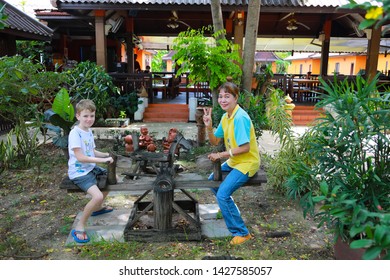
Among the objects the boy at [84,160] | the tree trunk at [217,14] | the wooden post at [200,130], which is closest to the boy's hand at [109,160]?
the boy at [84,160]

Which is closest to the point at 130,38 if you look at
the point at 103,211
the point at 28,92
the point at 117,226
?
the point at 28,92

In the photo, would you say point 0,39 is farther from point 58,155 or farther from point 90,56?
point 90,56

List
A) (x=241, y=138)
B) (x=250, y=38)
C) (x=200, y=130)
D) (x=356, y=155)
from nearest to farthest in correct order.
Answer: (x=356, y=155) → (x=241, y=138) → (x=250, y=38) → (x=200, y=130)

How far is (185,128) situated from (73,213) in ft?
16.7

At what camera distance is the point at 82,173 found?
3332 millimetres

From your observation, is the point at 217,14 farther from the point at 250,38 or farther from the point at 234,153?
the point at 234,153

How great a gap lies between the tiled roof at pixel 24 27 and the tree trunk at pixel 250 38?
6.13m

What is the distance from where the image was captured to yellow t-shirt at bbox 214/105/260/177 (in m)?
3.16

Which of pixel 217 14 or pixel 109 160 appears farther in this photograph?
pixel 217 14

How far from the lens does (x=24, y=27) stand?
32.8 feet

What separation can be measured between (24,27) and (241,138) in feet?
30.2

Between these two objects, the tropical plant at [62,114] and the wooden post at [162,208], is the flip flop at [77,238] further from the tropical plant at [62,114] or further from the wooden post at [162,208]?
the tropical plant at [62,114]

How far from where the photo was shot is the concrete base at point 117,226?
140 inches

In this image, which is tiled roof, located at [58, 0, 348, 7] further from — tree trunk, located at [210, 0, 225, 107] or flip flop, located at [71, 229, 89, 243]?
flip flop, located at [71, 229, 89, 243]
